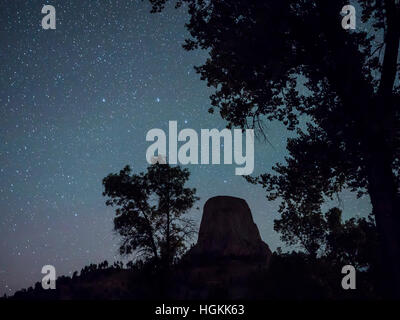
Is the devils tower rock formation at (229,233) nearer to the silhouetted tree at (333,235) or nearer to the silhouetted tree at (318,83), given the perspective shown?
the silhouetted tree at (333,235)

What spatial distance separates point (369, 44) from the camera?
1210 centimetres

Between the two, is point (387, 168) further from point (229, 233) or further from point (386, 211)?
point (229, 233)

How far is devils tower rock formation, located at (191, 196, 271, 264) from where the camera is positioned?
110ft

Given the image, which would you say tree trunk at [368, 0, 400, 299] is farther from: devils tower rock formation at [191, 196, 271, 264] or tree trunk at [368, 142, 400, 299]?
devils tower rock formation at [191, 196, 271, 264]

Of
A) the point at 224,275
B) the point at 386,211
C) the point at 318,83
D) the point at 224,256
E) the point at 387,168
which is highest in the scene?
the point at 318,83

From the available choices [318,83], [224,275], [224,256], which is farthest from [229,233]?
[318,83]

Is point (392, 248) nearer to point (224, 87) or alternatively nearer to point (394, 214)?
point (394, 214)

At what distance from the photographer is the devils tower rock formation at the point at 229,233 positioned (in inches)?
1320

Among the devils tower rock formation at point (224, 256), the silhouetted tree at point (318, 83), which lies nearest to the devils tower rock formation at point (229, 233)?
the devils tower rock formation at point (224, 256)

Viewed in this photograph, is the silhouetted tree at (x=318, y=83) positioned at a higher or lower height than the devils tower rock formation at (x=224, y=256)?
higher

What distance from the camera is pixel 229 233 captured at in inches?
1366
